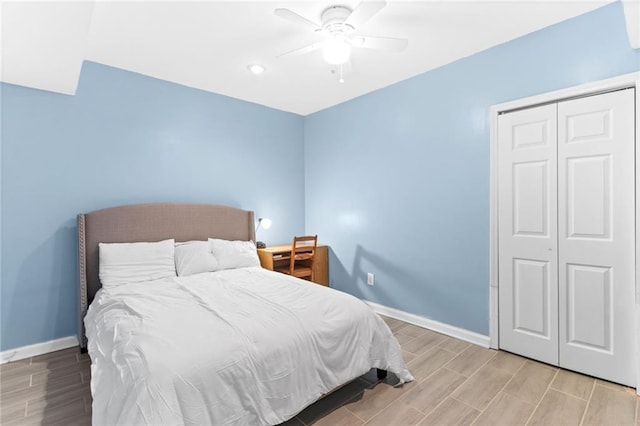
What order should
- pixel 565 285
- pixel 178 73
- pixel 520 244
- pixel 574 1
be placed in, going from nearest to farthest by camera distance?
pixel 574 1 < pixel 565 285 < pixel 520 244 < pixel 178 73

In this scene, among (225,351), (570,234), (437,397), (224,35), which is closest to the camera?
(225,351)

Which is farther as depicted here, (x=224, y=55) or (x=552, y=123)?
(x=224, y=55)

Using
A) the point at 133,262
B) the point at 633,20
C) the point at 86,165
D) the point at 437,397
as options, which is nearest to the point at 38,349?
the point at 133,262

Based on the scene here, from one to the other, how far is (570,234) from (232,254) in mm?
2989

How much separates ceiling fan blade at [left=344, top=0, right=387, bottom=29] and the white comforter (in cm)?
185

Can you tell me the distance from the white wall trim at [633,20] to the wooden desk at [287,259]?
336cm

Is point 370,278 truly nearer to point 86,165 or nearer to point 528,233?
point 528,233

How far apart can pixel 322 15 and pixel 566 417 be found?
118 inches

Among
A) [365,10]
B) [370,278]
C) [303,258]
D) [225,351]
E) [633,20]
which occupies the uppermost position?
[365,10]

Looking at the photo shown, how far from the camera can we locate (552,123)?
2.45 m

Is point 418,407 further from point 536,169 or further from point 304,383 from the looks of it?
point 536,169

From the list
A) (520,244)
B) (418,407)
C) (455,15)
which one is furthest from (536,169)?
(418,407)

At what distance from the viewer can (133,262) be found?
9.26ft

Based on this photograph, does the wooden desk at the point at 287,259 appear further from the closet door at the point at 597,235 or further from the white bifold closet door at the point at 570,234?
the closet door at the point at 597,235
